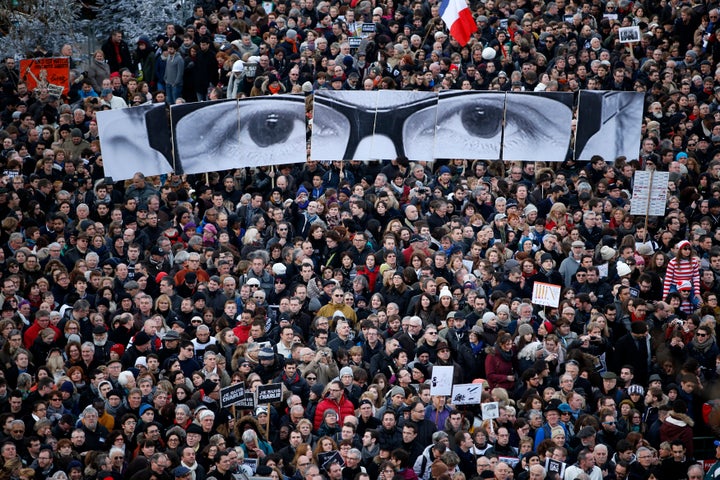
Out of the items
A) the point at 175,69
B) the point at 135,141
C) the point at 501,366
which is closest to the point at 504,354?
the point at 501,366

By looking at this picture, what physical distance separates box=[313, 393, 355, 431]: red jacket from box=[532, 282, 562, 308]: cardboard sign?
3.35m

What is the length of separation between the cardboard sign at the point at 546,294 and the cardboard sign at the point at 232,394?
14.6 ft

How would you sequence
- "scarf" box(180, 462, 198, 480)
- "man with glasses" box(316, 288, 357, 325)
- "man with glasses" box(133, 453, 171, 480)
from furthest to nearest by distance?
"man with glasses" box(316, 288, 357, 325), "scarf" box(180, 462, 198, 480), "man with glasses" box(133, 453, 171, 480)

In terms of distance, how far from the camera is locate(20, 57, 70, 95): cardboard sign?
22953 mm

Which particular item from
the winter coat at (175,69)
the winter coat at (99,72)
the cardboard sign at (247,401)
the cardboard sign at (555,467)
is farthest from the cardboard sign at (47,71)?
the cardboard sign at (555,467)

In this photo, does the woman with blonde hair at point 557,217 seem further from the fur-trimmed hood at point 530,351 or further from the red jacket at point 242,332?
the red jacket at point 242,332

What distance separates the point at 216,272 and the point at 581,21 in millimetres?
10249

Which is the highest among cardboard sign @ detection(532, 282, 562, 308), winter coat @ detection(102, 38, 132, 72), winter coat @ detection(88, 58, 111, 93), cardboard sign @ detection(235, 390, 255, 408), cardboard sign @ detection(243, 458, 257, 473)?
winter coat @ detection(102, 38, 132, 72)

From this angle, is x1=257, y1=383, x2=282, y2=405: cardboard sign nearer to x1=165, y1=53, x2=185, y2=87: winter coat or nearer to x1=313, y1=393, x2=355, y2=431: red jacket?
x1=313, y1=393, x2=355, y2=431: red jacket

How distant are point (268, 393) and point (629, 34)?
12521 millimetres

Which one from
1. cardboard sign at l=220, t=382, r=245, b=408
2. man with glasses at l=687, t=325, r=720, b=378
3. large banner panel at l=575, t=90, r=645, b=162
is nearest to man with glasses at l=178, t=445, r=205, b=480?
cardboard sign at l=220, t=382, r=245, b=408

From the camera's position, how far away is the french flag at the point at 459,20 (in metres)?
23.0

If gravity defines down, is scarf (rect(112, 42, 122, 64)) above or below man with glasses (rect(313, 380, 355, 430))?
above

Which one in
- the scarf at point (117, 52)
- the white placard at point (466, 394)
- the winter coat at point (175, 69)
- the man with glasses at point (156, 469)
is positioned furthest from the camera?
the scarf at point (117, 52)
